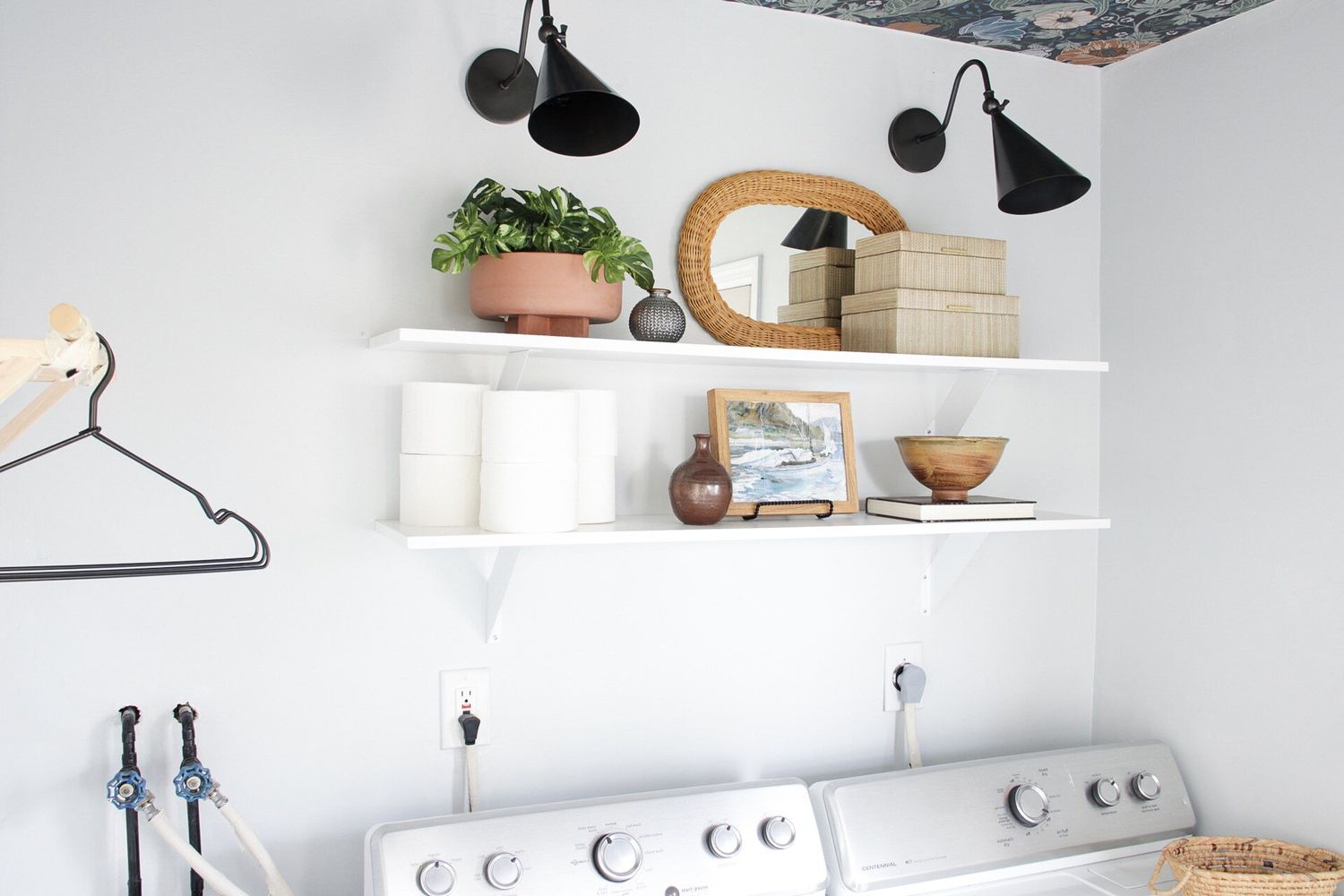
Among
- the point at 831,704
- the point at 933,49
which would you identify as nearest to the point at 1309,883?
the point at 831,704

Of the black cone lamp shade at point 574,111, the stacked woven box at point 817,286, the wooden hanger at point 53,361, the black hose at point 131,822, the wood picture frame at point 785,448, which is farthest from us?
the stacked woven box at point 817,286

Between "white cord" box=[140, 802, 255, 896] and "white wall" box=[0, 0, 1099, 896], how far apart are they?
92 mm

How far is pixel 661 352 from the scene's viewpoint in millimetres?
1471

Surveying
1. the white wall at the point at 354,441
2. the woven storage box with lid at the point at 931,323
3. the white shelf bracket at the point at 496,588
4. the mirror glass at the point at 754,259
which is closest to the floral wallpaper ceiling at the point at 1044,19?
the white wall at the point at 354,441

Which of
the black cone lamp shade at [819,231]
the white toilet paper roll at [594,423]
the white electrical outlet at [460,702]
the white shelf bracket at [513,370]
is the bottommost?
the white electrical outlet at [460,702]

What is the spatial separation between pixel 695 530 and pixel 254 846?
0.71 m

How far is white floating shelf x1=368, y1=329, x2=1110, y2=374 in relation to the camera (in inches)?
→ 52.7

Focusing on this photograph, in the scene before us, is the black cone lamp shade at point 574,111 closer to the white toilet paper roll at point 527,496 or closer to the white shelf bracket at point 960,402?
the white toilet paper roll at point 527,496

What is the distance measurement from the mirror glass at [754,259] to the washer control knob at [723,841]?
2.62 feet

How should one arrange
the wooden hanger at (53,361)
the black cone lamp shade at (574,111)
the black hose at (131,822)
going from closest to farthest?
the wooden hanger at (53,361) → the black cone lamp shade at (574,111) → the black hose at (131,822)

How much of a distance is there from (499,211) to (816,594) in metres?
0.83

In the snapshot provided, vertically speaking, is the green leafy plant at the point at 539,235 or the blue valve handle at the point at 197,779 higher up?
the green leafy plant at the point at 539,235

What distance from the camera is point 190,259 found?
4.63 feet

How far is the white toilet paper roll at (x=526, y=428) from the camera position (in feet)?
4.44
